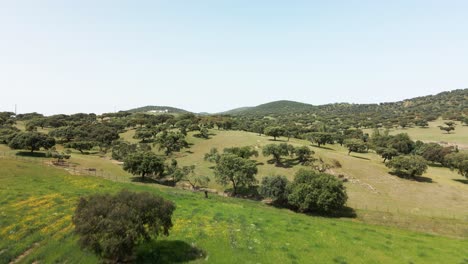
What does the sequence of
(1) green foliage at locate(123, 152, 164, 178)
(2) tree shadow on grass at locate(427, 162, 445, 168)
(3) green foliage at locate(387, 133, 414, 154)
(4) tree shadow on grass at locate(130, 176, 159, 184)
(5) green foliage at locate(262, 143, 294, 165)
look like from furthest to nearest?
1. (3) green foliage at locate(387, 133, 414, 154)
2. (2) tree shadow on grass at locate(427, 162, 445, 168)
3. (5) green foliage at locate(262, 143, 294, 165)
4. (1) green foliage at locate(123, 152, 164, 178)
5. (4) tree shadow on grass at locate(130, 176, 159, 184)

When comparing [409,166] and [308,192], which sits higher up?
[409,166]

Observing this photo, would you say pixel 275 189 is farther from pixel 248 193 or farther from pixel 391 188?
pixel 391 188

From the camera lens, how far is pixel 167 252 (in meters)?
35.2

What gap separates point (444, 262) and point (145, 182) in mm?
75833

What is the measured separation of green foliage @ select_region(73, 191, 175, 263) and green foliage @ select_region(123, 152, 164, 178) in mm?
59640

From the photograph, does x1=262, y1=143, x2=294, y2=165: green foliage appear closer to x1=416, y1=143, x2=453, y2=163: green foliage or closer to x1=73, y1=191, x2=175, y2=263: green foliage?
x1=416, y1=143, x2=453, y2=163: green foliage

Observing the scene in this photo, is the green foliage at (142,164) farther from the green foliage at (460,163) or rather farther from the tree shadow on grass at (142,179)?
the green foliage at (460,163)

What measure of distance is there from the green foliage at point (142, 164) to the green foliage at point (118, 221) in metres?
59.6

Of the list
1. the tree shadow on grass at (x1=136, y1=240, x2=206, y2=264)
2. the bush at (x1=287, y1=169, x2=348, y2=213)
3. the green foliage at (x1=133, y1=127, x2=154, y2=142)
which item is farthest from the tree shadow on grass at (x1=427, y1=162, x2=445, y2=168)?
the green foliage at (x1=133, y1=127, x2=154, y2=142)

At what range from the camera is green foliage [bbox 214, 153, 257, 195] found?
84.6 metres

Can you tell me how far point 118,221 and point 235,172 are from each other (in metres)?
58.1

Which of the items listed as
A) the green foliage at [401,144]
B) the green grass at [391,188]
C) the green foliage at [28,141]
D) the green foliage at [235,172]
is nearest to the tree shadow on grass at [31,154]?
the green foliage at [28,141]

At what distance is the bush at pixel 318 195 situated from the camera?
6694cm

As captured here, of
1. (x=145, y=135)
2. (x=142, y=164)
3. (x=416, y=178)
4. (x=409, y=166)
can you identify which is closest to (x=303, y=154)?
(x=409, y=166)
